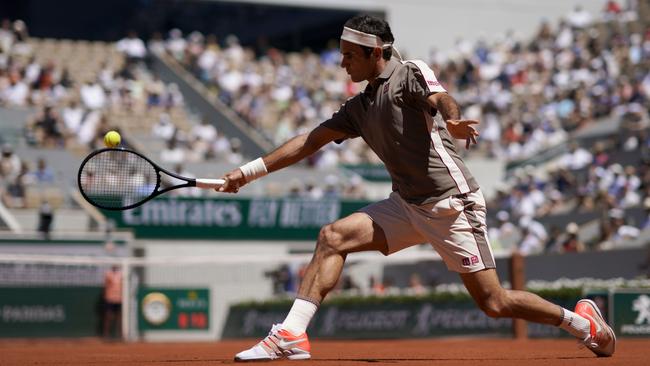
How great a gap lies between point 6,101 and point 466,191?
2222 cm

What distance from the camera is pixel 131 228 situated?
1064 inches

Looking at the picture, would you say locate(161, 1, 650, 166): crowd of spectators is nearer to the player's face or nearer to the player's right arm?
the player's right arm

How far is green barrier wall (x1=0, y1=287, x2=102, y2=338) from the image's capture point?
21.1m

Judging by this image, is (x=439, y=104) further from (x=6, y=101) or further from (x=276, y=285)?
(x=6, y=101)

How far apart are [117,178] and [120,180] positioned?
0.16 m

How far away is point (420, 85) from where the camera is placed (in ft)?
26.5

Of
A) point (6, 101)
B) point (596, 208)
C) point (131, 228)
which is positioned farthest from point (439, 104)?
Answer: point (6, 101)

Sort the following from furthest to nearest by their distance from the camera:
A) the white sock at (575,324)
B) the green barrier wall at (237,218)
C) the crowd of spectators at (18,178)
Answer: the green barrier wall at (237,218) < the crowd of spectators at (18,178) < the white sock at (575,324)

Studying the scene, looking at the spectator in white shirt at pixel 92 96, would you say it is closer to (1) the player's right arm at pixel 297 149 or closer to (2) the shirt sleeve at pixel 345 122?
(1) the player's right arm at pixel 297 149

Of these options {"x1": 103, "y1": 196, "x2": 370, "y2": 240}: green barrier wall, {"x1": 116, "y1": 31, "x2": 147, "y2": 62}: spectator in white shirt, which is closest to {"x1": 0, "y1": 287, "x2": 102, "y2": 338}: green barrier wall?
{"x1": 103, "y1": 196, "x2": 370, "y2": 240}: green barrier wall

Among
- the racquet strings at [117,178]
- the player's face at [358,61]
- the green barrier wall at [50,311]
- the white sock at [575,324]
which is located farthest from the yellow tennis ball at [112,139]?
the green barrier wall at [50,311]

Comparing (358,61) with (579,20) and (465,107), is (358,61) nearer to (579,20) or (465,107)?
(465,107)

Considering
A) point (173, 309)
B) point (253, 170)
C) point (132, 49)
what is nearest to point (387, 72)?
point (253, 170)

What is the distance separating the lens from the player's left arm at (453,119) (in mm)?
7449
